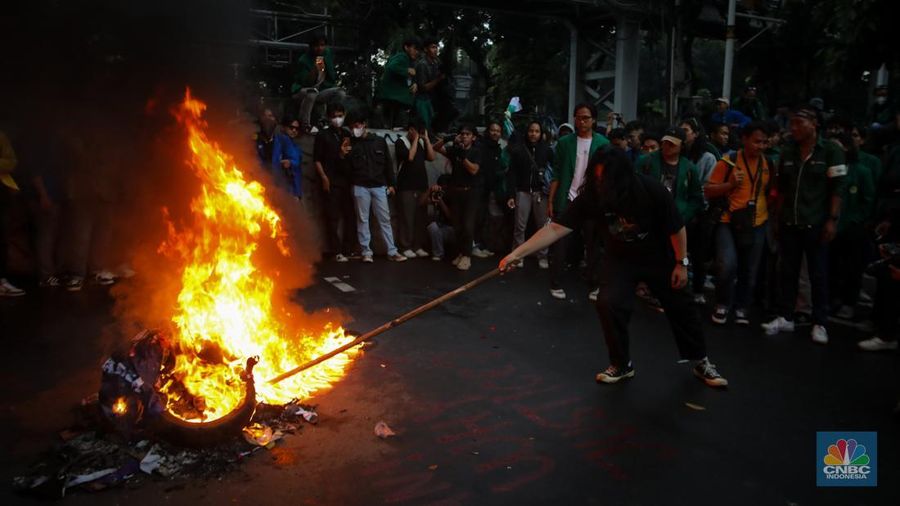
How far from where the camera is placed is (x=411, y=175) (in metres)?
10.4

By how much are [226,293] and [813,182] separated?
5439 millimetres

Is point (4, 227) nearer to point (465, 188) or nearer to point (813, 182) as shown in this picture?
point (465, 188)

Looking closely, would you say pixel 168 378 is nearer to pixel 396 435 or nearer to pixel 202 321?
pixel 202 321

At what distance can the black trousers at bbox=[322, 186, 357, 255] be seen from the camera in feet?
32.4

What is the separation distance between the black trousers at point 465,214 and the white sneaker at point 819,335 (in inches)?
183

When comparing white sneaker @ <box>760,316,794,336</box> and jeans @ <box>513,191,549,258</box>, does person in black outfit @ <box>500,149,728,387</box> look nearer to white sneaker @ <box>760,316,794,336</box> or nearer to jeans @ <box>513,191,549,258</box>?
white sneaker @ <box>760,316,794,336</box>

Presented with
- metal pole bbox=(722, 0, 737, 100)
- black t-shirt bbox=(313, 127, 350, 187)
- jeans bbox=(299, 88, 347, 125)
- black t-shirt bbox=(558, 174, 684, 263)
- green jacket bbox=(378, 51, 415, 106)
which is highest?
metal pole bbox=(722, 0, 737, 100)

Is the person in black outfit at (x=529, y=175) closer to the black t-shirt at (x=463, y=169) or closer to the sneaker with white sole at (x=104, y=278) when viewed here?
the black t-shirt at (x=463, y=169)

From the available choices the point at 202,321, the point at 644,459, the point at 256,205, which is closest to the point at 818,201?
the point at 644,459

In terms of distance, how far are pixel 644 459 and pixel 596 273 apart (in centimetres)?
418

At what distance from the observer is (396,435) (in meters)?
4.24

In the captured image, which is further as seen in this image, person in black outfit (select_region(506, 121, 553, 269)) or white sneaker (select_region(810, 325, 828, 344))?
person in black outfit (select_region(506, 121, 553, 269))

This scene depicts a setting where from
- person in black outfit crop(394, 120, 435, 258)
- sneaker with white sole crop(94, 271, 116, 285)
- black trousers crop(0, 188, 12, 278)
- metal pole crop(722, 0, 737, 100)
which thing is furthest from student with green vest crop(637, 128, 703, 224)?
metal pole crop(722, 0, 737, 100)

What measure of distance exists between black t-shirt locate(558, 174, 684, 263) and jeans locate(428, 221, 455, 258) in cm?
528
